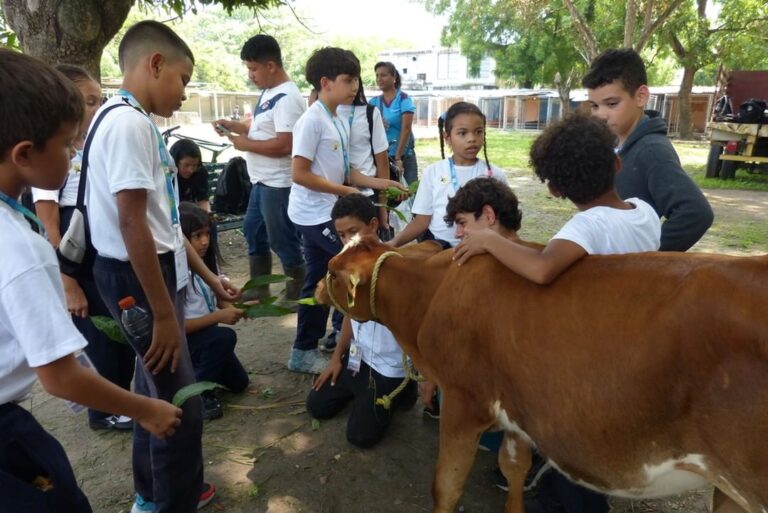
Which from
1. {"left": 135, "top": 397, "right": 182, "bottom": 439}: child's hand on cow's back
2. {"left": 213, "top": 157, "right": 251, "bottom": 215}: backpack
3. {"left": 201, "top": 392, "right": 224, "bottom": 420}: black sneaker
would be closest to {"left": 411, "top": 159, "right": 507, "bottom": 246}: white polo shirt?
{"left": 201, "top": 392, "right": 224, "bottom": 420}: black sneaker

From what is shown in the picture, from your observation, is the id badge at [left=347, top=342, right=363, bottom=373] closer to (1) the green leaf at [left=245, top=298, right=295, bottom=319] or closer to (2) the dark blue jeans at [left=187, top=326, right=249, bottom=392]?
(1) the green leaf at [left=245, top=298, right=295, bottom=319]

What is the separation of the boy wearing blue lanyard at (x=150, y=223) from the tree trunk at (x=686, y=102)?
24535 millimetres

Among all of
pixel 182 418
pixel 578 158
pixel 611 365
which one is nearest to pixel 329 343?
pixel 182 418

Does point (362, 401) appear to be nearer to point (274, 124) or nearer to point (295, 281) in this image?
point (295, 281)

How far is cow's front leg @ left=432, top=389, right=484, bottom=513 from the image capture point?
215 cm

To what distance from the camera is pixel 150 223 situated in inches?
86.8

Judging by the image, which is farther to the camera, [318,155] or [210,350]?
[318,155]

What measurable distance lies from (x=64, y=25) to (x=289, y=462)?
382cm

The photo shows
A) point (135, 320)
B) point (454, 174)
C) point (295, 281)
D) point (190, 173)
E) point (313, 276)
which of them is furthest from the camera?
point (190, 173)

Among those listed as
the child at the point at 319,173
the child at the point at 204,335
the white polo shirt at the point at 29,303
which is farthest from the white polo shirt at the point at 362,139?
the white polo shirt at the point at 29,303

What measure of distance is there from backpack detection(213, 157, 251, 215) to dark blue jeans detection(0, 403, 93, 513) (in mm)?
5434

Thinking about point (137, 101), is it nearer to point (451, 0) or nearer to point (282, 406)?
point (282, 406)

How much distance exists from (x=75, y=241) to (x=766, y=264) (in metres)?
2.40

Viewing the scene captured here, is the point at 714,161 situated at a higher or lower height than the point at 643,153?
lower
